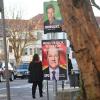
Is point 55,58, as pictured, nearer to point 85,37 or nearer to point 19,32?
point 85,37

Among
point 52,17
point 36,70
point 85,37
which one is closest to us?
point 85,37

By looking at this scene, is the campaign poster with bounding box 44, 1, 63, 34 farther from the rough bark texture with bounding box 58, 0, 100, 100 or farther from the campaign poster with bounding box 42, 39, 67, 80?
the rough bark texture with bounding box 58, 0, 100, 100

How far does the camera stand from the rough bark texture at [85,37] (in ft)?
24.5

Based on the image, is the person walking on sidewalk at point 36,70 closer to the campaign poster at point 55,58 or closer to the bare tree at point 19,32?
the campaign poster at point 55,58

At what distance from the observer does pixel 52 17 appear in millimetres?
15383

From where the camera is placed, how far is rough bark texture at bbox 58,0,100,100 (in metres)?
7.48

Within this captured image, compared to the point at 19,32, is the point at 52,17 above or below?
below

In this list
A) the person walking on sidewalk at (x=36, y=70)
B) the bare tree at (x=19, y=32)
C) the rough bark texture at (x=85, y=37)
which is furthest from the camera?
the bare tree at (x=19, y=32)

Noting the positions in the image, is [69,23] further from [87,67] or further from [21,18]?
[21,18]

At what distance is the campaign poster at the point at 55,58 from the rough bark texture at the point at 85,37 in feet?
24.3

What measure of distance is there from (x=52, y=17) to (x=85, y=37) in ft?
26.0

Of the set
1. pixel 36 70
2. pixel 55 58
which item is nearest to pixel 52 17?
pixel 55 58

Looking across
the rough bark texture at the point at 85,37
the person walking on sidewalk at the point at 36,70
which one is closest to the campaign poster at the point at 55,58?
the person walking on sidewalk at the point at 36,70

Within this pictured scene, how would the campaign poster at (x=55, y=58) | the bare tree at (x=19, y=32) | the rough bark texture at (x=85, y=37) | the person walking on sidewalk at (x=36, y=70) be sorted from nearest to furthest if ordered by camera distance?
the rough bark texture at (x=85, y=37) < the campaign poster at (x=55, y=58) < the person walking on sidewalk at (x=36, y=70) < the bare tree at (x=19, y=32)
